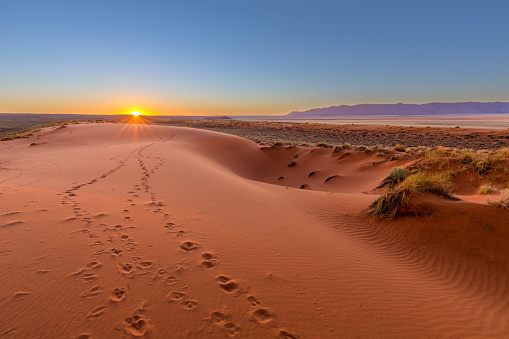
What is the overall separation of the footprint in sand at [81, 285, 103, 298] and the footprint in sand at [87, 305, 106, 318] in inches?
10.0

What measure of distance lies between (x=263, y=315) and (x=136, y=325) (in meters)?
1.36

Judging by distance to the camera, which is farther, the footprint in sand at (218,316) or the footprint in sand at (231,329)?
the footprint in sand at (218,316)

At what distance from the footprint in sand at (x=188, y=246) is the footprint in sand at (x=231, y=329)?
1669 millimetres

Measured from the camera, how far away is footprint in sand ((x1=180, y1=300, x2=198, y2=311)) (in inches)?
112

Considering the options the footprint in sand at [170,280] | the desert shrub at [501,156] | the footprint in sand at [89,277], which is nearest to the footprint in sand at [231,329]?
the footprint in sand at [170,280]

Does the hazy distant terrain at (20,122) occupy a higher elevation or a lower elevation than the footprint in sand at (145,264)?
higher

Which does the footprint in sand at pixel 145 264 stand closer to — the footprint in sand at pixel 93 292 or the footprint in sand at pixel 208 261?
the footprint in sand at pixel 93 292

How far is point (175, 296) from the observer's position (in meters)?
3.00

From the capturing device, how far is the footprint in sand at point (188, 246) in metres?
4.13

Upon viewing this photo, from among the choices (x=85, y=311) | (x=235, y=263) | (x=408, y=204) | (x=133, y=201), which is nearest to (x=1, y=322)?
(x=85, y=311)

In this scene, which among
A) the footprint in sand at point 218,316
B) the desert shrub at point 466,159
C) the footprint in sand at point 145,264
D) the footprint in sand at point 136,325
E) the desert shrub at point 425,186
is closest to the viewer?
the footprint in sand at point 136,325

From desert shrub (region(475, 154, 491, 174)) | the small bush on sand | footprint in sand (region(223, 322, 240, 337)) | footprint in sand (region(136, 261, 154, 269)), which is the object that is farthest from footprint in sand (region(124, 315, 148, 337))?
desert shrub (region(475, 154, 491, 174))

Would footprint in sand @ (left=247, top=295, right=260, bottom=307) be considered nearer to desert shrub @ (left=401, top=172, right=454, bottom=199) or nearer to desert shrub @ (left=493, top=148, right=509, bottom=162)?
desert shrub @ (left=401, top=172, right=454, bottom=199)

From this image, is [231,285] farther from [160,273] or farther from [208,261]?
[160,273]
